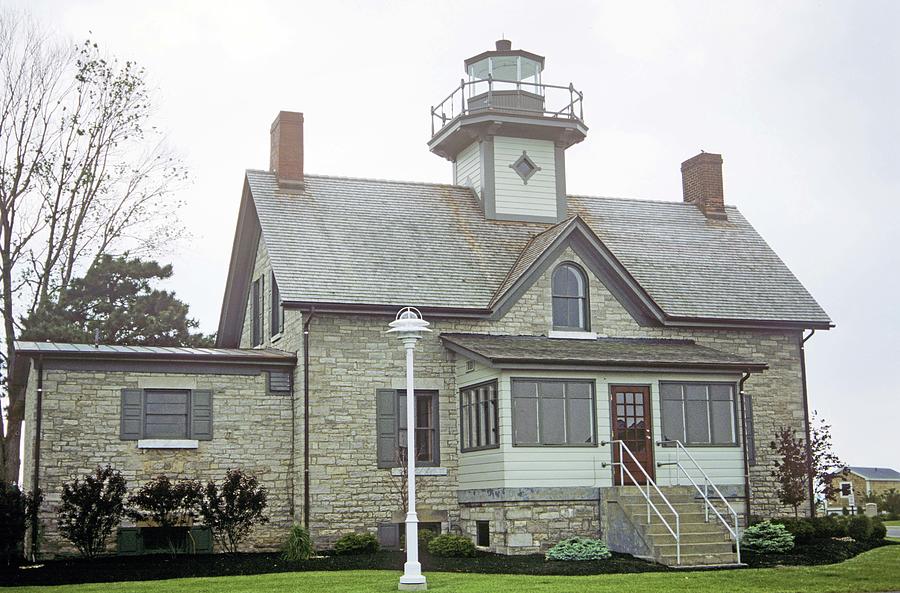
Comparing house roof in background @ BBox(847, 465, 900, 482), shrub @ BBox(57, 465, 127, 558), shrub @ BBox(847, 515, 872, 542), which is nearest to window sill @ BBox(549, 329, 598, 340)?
shrub @ BBox(847, 515, 872, 542)

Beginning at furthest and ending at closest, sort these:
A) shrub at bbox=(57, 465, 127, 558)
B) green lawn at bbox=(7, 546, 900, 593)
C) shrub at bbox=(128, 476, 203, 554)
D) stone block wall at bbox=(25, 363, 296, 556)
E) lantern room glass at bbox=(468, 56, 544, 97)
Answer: lantern room glass at bbox=(468, 56, 544, 97) → stone block wall at bbox=(25, 363, 296, 556) → shrub at bbox=(128, 476, 203, 554) → shrub at bbox=(57, 465, 127, 558) → green lawn at bbox=(7, 546, 900, 593)

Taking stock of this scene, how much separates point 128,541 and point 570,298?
386 inches

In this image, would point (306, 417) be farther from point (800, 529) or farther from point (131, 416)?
point (800, 529)

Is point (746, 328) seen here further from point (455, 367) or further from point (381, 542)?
point (381, 542)

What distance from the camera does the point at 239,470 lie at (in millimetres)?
21266

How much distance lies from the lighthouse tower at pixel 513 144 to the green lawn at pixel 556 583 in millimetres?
11041

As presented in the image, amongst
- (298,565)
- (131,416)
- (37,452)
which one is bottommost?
(298,565)

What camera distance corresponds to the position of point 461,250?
2459cm

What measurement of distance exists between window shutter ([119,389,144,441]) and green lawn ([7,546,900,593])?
16.6 ft

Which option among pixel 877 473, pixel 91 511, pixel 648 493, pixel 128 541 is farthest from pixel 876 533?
pixel 877 473

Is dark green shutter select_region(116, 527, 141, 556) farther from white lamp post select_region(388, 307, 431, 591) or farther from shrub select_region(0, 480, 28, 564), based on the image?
white lamp post select_region(388, 307, 431, 591)

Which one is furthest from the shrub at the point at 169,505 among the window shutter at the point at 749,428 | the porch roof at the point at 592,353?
the window shutter at the point at 749,428

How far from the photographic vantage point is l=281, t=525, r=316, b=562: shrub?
1980 cm

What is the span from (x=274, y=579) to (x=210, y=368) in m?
6.11
